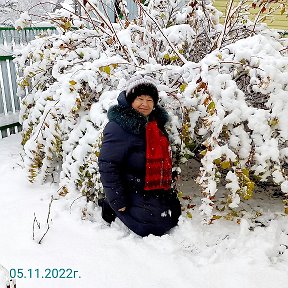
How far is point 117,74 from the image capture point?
122 inches

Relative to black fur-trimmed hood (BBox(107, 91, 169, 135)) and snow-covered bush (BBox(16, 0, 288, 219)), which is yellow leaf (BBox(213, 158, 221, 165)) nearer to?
snow-covered bush (BBox(16, 0, 288, 219))

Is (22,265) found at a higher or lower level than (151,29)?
lower

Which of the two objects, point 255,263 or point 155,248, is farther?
point 155,248

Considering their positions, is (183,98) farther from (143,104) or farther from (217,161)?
(217,161)

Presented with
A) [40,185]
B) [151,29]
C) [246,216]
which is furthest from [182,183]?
[151,29]

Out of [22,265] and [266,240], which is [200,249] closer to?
[266,240]

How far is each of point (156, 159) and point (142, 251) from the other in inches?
26.4

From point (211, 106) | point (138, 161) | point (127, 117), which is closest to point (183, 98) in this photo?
point (211, 106)

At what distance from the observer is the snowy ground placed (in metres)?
2.13

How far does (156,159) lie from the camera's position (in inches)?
98.3

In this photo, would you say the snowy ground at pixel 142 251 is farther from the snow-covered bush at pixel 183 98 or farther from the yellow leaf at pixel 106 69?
the yellow leaf at pixel 106 69

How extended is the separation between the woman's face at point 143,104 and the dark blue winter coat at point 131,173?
34 millimetres

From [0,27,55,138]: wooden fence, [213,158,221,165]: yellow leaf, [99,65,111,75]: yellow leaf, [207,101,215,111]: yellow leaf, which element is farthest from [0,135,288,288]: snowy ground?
[0,27,55,138]: wooden fence

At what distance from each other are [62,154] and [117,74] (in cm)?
94
